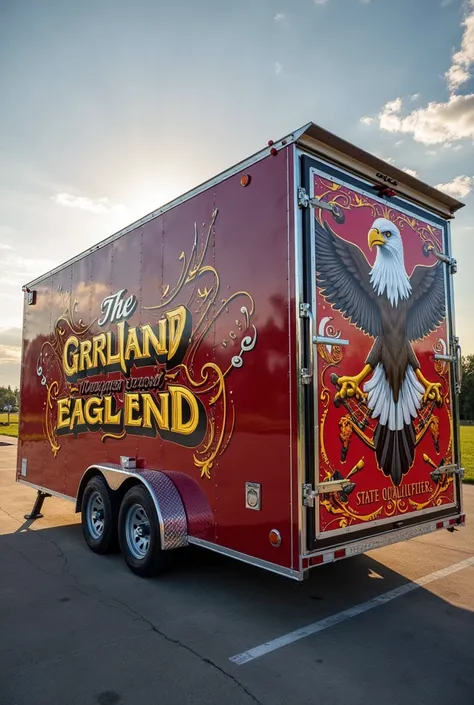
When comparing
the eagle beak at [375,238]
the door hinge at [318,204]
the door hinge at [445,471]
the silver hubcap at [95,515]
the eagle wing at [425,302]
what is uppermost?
the door hinge at [318,204]

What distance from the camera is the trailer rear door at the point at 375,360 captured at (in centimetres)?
432

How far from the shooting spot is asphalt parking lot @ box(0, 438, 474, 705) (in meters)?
3.35

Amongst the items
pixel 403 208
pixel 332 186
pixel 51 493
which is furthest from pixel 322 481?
pixel 51 493

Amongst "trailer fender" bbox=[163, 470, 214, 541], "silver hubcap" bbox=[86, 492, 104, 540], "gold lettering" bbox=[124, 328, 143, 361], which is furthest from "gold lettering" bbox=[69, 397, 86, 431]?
"trailer fender" bbox=[163, 470, 214, 541]

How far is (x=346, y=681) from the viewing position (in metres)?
3.44

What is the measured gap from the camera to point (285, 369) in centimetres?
425

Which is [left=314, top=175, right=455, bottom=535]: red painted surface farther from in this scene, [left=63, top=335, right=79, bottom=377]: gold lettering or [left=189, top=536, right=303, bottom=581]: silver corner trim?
[left=63, top=335, right=79, bottom=377]: gold lettering

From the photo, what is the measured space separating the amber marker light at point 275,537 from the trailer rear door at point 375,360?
0.28m

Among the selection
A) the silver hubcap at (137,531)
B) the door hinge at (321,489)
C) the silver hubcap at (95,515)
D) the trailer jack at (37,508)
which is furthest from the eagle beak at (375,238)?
the trailer jack at (37,508)

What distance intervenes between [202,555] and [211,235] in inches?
146

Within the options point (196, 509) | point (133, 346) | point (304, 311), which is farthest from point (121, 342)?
point (304, 311)

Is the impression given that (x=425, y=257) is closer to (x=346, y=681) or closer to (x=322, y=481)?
(x=322, y=481)

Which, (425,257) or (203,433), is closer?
(203,433)

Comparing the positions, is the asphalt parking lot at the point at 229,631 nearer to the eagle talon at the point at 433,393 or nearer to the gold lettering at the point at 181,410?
the gold lettering at the point at 181,410
